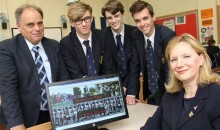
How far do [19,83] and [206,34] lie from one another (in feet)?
14.6

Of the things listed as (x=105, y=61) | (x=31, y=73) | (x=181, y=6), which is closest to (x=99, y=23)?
(x=181, y=6)

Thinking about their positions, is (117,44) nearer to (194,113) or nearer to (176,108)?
(176,108)

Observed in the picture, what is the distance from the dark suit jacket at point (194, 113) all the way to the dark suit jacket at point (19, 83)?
825 mm

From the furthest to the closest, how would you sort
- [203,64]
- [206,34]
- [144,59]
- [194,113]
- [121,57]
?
1. [206,34]
2. [121,57]
3. [144,59]
4. [203,64]
5. [194,113]

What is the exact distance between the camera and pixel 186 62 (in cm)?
141

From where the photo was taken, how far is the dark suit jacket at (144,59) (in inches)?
84.0

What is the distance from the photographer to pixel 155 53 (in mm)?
2174

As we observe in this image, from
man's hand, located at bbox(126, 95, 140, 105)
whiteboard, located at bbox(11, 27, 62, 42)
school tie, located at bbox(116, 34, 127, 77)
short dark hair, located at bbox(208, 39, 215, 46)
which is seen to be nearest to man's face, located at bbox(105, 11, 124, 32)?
school tie, located at bbox(116, 34, 127, 77)

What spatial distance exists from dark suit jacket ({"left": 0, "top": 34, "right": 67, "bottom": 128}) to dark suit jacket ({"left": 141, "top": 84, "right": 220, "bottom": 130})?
825 millimetres

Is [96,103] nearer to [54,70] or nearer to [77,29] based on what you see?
[54,70]

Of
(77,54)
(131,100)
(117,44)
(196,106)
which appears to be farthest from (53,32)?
(196,106)

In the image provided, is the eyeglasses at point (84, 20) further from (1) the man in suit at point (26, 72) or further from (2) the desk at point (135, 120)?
(2) the desk at point (135, 120)

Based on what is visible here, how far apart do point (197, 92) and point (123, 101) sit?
54 centimetres

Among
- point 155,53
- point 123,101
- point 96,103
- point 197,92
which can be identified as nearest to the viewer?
point 197,92
